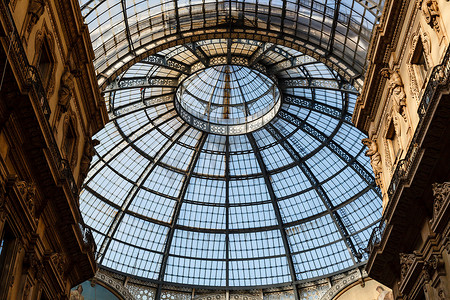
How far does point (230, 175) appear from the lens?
150ft

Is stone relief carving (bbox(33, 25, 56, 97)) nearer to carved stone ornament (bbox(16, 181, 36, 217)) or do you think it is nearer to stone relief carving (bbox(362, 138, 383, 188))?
carved stone ornament (bbox(16, 181, 36, 217))

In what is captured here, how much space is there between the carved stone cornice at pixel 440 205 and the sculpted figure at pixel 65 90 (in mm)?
14434

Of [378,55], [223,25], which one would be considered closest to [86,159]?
[223,25]

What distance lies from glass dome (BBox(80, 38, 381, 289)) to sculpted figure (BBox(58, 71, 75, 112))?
16.0 meters

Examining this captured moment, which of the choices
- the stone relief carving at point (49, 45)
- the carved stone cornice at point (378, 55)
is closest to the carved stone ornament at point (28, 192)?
the stone relief carving at point (49, 45)

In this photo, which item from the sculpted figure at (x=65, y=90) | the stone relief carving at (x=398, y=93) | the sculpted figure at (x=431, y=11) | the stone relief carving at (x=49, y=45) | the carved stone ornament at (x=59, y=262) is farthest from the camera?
the stone relief carving at (x=398, y=93)

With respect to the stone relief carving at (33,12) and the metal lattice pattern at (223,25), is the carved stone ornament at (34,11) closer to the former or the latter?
the stone relief carving at (33,12)

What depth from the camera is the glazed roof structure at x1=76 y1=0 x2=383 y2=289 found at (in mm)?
38625

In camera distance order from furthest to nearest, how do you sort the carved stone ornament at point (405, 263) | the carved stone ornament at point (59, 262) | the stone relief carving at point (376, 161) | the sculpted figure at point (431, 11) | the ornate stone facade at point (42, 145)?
the stone relief carving at point (376, 161), the carved stone ornament at point (405, 263), the carved stone ornament at point (59, 262), the sculpted figure at point (431, 11), the ornate stone facade at point (42, 145)

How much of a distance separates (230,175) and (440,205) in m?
28.5

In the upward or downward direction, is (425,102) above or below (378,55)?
below

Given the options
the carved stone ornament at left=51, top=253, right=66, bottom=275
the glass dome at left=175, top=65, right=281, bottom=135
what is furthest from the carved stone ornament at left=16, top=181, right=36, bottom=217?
the glass dome at left=175, top=65, right=281, bottom=135

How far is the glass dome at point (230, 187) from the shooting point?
136 ft

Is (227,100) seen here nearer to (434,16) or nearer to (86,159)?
(86,159)
